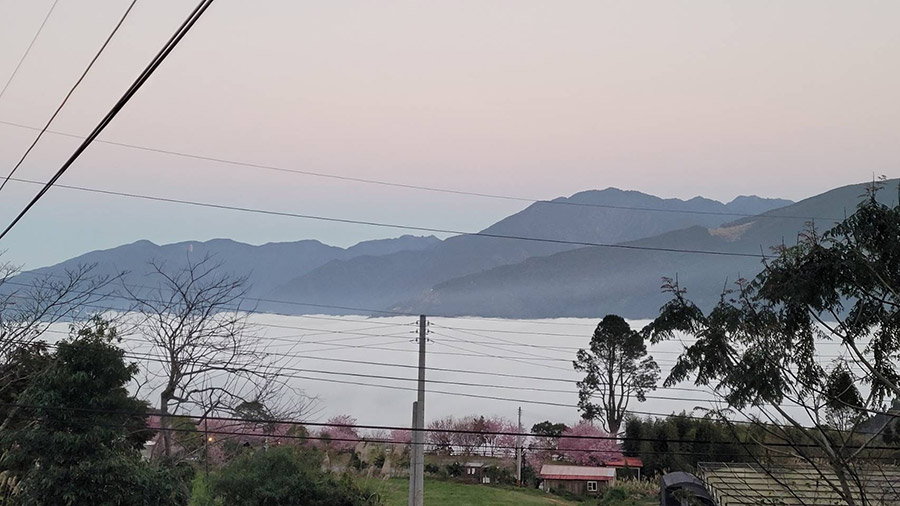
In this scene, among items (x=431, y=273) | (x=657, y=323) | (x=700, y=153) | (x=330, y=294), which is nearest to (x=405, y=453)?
(x=657, y=323)

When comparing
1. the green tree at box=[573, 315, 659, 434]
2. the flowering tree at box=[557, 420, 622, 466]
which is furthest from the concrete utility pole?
the green tree at box=[573, 315, 659, 434]

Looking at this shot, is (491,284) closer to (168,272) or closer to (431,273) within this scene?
(431,273)

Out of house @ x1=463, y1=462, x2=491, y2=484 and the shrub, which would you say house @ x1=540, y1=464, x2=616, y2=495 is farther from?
the shrub

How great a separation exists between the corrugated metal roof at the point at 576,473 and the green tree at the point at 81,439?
14.3m

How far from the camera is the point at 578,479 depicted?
2638 centimetres

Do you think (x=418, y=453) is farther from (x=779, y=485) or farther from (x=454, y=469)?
(x=454, y=469)

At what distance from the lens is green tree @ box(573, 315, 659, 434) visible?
2894 centimetres

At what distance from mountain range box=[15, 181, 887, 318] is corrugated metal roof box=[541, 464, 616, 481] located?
17.6 metres

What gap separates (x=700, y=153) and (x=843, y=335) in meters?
31.5

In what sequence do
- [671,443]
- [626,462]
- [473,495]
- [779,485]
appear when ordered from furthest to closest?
1. [626,462]
2. [671,443]
3. [473,495]
4. [779,485]

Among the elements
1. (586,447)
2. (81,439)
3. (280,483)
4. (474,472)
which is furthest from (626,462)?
(81,439)

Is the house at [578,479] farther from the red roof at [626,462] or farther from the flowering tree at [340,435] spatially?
the flowering tree at [340,435]

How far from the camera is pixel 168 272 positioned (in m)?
21.0

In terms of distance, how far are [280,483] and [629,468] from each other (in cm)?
1490
